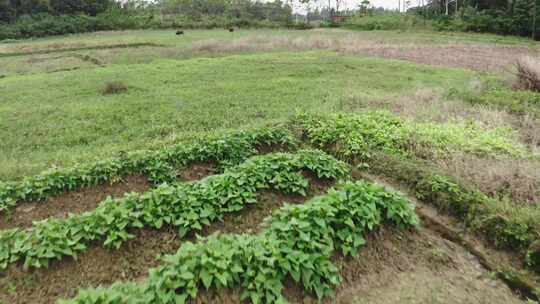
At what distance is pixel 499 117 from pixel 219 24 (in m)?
44.0

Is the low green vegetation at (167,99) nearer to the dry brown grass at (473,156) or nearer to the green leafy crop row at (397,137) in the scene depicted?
the dry brown grass at (473,156)

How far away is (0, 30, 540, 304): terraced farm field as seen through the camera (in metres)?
3.32

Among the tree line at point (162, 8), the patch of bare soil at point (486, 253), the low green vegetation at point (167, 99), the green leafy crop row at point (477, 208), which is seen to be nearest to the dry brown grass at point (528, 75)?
the low green vegetation at point (167, 99)

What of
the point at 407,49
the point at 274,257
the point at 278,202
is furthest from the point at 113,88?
the point at 407,49

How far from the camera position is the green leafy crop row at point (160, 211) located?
359 centimetres

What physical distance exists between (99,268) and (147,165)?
2.25 m


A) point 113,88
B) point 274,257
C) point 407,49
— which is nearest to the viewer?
point 274,257

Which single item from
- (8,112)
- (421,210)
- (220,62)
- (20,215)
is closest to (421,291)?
(421,210)

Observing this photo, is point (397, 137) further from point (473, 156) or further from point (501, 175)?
point (501, 175)

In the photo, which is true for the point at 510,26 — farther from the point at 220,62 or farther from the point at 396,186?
the point at 396,186

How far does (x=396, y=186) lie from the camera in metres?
5.36

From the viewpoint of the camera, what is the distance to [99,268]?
3736mm

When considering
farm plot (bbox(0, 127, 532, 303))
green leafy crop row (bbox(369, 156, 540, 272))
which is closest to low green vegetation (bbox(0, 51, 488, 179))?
farm plot (bbox(0, 127, 532, 303))

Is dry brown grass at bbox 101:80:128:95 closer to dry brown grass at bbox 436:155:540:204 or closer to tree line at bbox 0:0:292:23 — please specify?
dry brown grass at bbox 436:155:540:204
